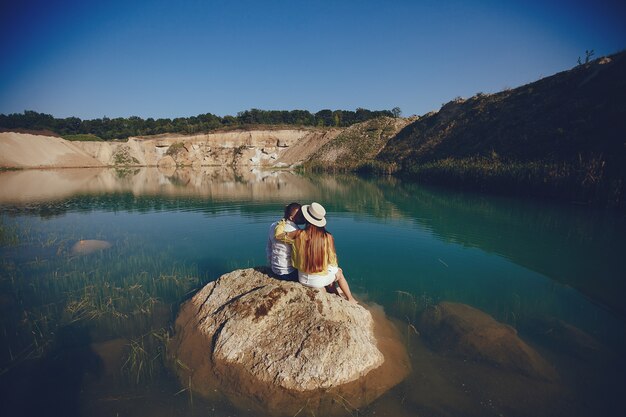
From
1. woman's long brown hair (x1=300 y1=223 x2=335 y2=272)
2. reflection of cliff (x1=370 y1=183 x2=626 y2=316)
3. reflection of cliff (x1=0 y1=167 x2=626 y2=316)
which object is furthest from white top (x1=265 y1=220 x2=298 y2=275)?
reflection of cliff (x1=0 y1=167 x2=626 y2=316)

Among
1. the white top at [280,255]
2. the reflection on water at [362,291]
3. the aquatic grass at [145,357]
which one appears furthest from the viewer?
the white top at [280,255]

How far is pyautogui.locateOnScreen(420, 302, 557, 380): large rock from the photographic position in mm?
5387

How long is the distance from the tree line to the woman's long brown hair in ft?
320

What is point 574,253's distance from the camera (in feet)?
37.5

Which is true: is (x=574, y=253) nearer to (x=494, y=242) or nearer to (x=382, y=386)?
(x=494, y=242)

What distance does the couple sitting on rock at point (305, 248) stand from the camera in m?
5.86

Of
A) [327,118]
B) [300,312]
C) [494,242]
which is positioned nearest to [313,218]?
[300,312]

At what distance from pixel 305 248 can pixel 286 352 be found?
5.88ft

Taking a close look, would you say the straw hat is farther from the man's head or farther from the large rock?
the large rock

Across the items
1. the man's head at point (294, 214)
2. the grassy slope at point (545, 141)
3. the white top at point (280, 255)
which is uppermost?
the grassy slope at point (545, 141)

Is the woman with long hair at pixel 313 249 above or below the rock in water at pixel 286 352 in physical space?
above

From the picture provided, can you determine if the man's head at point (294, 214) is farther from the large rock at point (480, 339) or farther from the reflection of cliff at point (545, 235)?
the reflection of cliff at point (545, 235)

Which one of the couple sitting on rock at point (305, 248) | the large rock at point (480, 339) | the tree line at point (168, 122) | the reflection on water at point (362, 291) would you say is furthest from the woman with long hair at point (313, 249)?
the tree line at point (168, 122)

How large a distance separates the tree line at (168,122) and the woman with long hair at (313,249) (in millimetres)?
97331
